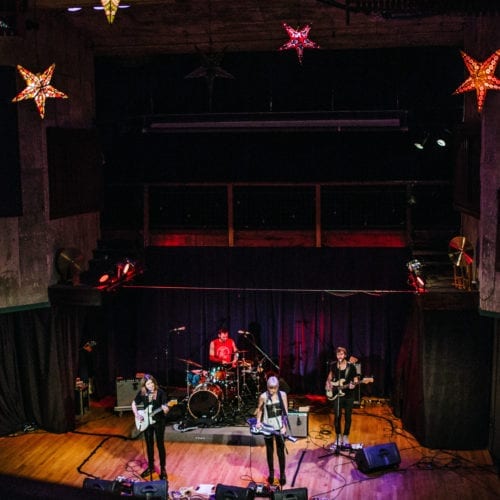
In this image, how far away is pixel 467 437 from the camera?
35.4 ft

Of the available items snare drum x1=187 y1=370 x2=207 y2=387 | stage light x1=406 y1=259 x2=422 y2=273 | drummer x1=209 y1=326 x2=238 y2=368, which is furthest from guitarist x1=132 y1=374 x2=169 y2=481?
stage light x1=406 y1=259 x2=422 y2=273

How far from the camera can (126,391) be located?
12.6 m

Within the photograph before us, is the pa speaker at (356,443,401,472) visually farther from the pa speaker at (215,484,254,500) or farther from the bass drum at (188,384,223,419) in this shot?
the bass drum at (188,384,223,419)

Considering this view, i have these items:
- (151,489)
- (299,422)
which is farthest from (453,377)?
(151,489)

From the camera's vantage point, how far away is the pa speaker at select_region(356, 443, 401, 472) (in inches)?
385

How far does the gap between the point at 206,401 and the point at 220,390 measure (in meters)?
0.30

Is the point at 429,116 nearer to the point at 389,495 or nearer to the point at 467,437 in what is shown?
the point at 467,437

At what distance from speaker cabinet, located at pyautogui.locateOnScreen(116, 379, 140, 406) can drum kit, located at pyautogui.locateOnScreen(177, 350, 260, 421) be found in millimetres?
1125

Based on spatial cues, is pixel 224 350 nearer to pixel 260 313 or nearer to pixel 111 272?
pixel 260 313

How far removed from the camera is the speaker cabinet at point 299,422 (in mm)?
11305

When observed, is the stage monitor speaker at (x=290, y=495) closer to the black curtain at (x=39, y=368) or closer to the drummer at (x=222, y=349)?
the drummer at (x=222, y=349)

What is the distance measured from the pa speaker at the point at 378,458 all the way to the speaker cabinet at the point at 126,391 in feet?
15.0

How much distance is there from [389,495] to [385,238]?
16.9 feet

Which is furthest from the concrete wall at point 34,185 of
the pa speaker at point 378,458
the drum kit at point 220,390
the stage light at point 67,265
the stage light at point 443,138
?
the stage light at point 443,138
